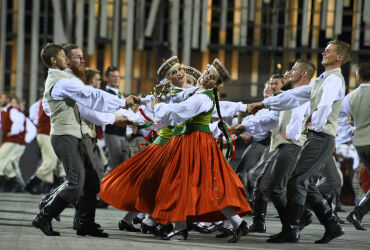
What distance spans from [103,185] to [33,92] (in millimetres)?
11762

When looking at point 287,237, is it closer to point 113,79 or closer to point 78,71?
point 78,71


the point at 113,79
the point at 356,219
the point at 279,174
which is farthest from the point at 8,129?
the point at 356,219

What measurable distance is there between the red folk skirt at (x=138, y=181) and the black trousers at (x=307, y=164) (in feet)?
3.32

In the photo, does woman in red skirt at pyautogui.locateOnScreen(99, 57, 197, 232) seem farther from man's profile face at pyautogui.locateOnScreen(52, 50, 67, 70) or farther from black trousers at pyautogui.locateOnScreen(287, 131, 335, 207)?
black trousers at pyautogui.locateOnScreen(287, 131, 335, 207)

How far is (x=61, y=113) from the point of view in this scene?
5.84m

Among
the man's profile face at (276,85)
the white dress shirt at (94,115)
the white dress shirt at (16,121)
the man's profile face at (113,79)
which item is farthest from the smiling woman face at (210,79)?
the white dress shirt at (16,121)

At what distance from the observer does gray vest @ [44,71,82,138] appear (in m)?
5.82

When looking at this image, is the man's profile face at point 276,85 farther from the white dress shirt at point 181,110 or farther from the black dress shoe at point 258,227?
the white dress shirt at point 181,110

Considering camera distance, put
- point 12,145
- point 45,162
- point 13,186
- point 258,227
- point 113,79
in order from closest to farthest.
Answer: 1. point 258,227
2. point 113,79
3. point 45,162
4. point 12,145
5. point 13,186

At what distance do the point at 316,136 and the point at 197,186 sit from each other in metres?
1.09

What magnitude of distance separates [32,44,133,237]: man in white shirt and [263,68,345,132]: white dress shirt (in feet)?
4.12

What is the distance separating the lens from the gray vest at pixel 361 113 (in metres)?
7.19

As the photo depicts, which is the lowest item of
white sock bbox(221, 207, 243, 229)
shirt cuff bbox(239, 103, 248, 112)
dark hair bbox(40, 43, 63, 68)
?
white sock bbox(221, 207, 243, 229)

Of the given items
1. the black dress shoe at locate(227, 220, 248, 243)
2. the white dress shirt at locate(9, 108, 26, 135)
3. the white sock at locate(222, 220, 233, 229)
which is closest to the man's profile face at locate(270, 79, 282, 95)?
the white sock at locate(222, 220, 233, 229)
